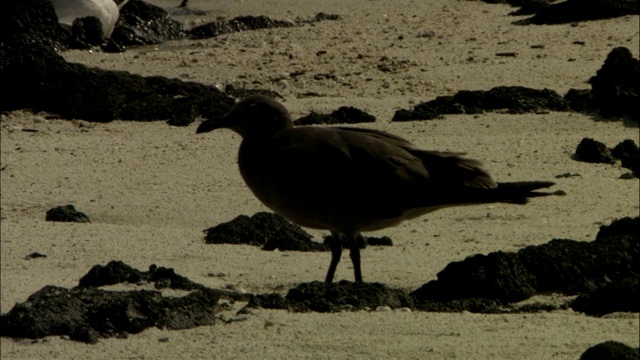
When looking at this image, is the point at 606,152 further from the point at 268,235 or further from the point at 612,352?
the point at 612,352

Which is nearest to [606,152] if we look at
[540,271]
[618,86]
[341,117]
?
[618,86]

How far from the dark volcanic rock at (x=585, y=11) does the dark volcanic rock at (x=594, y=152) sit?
15.8 ft

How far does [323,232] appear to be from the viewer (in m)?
8.27

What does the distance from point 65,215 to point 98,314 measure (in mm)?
2555

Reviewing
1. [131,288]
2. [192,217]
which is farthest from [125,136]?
[131,288]

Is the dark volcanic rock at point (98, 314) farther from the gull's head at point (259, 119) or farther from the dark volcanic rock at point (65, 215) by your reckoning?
the dark volcanic rock at point (65, 215)

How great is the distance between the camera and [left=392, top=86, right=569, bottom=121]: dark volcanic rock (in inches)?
424

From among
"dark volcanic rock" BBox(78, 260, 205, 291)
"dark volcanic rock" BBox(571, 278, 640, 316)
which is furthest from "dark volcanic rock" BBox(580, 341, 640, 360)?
"dark volcanic rock" BBox(78, 260, 205, 291)

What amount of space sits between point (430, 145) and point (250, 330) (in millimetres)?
4460

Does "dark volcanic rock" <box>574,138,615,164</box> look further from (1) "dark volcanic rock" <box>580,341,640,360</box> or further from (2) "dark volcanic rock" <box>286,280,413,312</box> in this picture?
(1) "dark volcanic rock" <box>580,341,640,360</box>

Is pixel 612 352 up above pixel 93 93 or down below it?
above

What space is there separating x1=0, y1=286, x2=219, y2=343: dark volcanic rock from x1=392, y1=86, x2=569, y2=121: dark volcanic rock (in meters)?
4.94

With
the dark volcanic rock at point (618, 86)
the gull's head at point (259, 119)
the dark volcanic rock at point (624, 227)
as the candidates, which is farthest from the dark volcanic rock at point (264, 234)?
the dark volcanic rock at point (618, 86)

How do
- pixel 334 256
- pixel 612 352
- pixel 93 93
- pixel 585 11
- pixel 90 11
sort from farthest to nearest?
pixel 90 11 → pixel 585 11 → pixel 93 93 → pixel 334 256 → pixel 612 352
